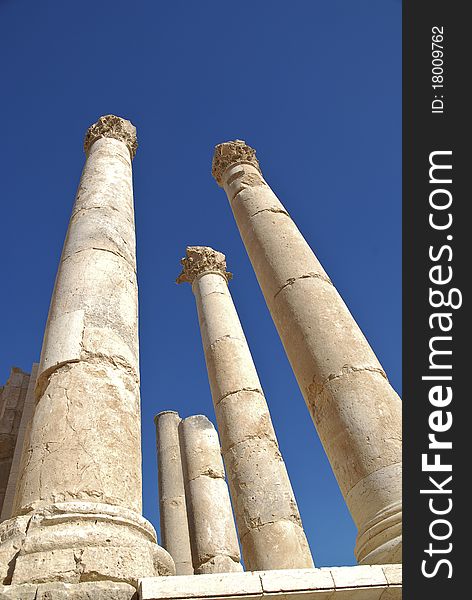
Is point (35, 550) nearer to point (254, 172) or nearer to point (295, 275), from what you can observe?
point (295, 275)

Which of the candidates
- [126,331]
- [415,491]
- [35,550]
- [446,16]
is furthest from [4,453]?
[446,16]

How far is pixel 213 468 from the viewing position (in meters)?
23.3

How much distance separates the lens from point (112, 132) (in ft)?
55.9

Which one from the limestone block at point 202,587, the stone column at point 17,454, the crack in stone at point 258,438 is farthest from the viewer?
the crack in stone at point 258,438

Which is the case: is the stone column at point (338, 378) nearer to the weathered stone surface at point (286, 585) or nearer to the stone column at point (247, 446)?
the weathered stone surface at point (286, 585)

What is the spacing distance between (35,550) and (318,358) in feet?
22.8

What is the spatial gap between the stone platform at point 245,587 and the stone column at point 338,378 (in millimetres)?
2209

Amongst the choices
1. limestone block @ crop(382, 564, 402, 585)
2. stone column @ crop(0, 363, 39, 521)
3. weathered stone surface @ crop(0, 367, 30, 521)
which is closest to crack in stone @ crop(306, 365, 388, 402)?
limestone block @ crop(382, 564, 402, 585)

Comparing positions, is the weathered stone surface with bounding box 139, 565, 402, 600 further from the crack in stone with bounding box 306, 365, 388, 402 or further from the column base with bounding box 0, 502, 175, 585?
the crack in stone with bounding box 306, 365, 388, 402

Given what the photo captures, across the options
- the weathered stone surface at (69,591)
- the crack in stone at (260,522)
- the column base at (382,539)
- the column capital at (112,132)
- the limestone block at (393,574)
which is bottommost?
the weathered stone surface at (69,591)

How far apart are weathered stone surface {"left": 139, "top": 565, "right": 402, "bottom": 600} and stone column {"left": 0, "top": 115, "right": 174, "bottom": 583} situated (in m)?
0.92

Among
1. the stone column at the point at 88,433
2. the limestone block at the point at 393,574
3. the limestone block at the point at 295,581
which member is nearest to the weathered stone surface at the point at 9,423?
the stone column at the point at 88,433

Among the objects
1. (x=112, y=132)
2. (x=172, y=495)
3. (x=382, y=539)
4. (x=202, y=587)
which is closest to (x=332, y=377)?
(x=382, y=539)

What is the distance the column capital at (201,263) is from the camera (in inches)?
1005
